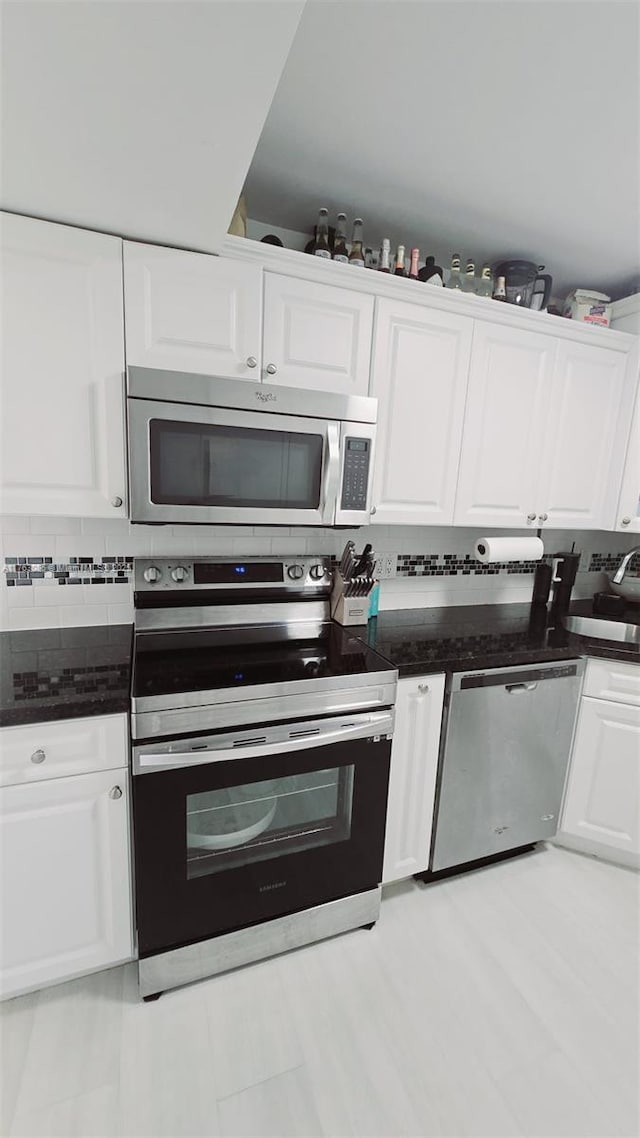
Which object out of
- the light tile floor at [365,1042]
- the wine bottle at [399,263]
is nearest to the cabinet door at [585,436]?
the wine bottle at [399,263]

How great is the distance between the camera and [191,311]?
140 cm

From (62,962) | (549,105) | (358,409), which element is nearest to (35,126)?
(358,409)

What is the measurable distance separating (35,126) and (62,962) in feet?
6.43

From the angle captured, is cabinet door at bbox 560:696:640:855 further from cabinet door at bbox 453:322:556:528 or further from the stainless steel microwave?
the stainless steel microwave

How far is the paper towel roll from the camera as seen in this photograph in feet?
6.53

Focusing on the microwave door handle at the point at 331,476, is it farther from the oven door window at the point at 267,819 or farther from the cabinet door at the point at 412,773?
→ the oven door window at the point at 267,819

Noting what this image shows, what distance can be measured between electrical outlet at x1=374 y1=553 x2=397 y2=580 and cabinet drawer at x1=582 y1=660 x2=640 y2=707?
0.86 m

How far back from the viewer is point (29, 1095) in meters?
1.15

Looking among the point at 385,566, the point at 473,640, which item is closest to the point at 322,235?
the point at 385,566

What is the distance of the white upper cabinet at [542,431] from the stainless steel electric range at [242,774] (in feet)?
2.90

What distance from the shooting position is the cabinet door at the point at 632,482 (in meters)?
2.09

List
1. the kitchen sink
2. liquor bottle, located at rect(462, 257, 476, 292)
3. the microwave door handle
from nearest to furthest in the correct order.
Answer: the microwave door handle, liquor bottle, located at rect(462, 257, 476, 292), the kitchen sink

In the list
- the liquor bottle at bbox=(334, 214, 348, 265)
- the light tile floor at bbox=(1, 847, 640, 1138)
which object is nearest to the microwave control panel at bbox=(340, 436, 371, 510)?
the liquor bottle at bbox=(334, 214, 348, 265)

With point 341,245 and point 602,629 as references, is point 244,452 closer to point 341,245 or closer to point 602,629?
point 341,245
